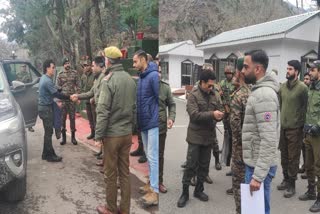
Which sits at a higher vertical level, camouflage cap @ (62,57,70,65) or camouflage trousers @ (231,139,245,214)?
camouflage cap @ (62,57,70,65)

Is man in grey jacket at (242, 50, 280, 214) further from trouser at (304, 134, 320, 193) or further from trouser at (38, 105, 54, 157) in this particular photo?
trouser at (38, 105, 54, 157)

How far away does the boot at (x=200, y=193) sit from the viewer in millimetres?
3424

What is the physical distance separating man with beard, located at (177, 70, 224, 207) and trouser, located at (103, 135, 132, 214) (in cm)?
47

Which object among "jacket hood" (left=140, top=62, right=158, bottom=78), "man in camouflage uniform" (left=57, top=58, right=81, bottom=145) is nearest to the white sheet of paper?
"jacket hood" (left=140, top=62, right=158, bottom=78)

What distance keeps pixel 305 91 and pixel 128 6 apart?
2.55m

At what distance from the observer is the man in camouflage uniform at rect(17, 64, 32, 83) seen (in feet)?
14.1

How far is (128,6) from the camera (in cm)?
226

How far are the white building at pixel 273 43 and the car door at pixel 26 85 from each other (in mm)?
2308

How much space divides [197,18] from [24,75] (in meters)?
2.91

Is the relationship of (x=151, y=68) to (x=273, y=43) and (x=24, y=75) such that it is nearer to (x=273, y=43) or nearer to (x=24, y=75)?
(x=273, y=43)

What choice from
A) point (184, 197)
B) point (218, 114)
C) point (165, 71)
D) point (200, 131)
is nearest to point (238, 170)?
point (218, 114)

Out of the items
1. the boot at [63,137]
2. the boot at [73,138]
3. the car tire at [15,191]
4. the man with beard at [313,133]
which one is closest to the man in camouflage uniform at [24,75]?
the boot at [73,138]

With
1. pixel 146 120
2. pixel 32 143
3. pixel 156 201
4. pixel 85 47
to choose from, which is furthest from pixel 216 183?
pixel 32 143

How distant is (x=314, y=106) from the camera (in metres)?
3.91
